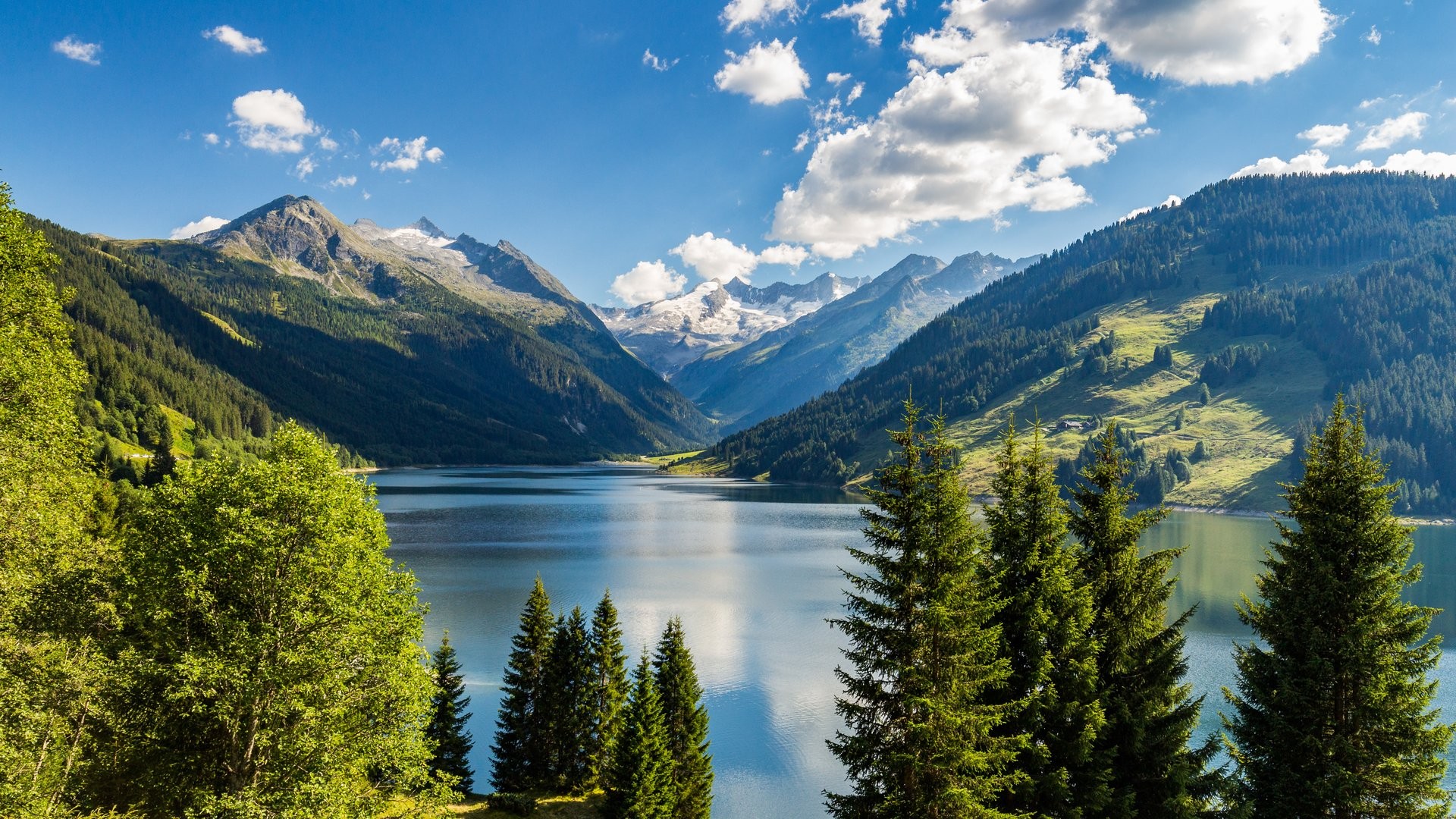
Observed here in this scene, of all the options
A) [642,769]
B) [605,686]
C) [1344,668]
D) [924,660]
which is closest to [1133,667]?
[1344,668]

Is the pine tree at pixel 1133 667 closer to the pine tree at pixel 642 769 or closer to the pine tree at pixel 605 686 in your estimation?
the pine tree at pixel 642 769

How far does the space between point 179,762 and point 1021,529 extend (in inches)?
957

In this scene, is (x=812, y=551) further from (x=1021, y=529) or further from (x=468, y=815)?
(x=1021, y=529)

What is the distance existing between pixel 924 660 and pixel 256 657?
57.7 feet

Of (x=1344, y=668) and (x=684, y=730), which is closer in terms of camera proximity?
(x=1344, y=668)

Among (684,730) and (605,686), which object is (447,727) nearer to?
(605,686)

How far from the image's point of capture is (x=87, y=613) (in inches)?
836

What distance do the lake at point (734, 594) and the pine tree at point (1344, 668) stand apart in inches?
973

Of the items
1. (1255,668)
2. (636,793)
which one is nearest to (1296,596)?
(1255,668)

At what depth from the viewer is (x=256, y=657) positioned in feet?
64.2

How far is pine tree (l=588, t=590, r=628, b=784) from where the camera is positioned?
127 ft

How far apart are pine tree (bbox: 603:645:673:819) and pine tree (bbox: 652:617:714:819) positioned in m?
1.41

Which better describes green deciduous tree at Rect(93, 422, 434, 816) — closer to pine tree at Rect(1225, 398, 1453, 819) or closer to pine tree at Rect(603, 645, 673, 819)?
pine tree at Rect(603, 645, 673, 819)

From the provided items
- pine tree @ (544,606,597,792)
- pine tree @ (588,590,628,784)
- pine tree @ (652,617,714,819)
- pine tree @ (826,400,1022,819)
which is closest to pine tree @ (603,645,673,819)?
pine tree @ (652,617,714,819)
